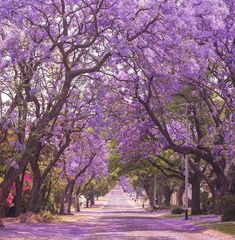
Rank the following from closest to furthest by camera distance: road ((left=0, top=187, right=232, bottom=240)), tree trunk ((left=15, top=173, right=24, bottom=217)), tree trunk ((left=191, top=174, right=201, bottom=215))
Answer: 1. road ((left=0, top=187, right=232, bottom=240))
2. tree trunk ((left=15, top=173, right=24, bottom=217))
3. tree trunk ((left=191, top=174, right=201, bottom=215))

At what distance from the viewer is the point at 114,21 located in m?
22.4

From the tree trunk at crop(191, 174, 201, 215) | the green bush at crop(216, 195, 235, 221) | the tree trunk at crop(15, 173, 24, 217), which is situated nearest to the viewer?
the green bush at crop(216, 195, 235, 221)

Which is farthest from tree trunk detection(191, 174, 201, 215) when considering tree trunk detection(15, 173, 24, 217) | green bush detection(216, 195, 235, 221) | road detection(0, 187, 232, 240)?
tree trunk detection(15, 173, 24, 217)

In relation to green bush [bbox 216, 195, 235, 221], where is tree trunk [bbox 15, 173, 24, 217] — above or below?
above

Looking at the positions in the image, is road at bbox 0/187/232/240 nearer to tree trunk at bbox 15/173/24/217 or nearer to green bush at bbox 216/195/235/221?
green bush at bbox 216/195/235/221

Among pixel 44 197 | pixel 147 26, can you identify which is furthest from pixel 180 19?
pixel 44 197

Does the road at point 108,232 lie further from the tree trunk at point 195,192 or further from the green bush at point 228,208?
the tree trunk at point 195,192

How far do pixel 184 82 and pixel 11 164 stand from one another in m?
10.6

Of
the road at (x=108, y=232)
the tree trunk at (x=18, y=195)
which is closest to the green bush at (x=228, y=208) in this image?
the road at (x=108, y=232)

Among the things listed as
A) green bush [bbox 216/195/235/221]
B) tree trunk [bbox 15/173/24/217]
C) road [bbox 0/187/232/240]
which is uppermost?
tree trunk [bbox 15/173/24/217]

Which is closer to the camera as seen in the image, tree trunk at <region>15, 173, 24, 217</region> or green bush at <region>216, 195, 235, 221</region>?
green bush at <region>216, 195, 235, 221</region>

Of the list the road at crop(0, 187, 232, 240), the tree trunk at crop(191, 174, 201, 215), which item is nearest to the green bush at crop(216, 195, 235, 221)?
the road at crop(0, 187, 232, 240)

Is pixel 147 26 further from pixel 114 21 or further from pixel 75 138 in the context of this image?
pixel 75 138

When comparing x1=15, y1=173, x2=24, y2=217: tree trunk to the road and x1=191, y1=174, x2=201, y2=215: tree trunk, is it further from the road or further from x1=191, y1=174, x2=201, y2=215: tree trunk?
x1=191, y1=174, x2=201, y2=215: tree trunk
